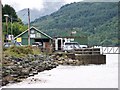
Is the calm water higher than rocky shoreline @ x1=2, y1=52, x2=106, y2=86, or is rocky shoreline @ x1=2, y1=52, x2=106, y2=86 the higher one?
rocky shoreline @ x1=2, y1=52, x2=106, y2=86

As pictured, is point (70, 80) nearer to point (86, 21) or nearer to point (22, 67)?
point (22, 67)

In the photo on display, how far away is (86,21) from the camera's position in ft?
247

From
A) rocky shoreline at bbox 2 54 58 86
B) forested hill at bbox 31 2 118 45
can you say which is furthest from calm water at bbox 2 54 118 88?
forested hill at bbox 31 2 118 45

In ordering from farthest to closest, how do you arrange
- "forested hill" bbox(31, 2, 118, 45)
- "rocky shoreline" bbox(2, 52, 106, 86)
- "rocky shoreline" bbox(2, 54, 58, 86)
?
"forested hill" bbox(31, 2, 118, 45) < "rocky shoreline" bbox(2, 52, 106, 86) < "rocky shoreline" bbox(2, 54, 58, 86)

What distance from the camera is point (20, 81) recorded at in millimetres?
14219

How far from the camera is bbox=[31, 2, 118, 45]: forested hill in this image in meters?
57.8

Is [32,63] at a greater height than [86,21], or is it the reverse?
[86,21]

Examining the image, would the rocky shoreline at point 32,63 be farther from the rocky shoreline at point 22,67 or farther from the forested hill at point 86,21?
the forested hill at point 86,21

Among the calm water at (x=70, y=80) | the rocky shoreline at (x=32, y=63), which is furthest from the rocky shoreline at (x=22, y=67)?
the calm water at (x=70, y=80)

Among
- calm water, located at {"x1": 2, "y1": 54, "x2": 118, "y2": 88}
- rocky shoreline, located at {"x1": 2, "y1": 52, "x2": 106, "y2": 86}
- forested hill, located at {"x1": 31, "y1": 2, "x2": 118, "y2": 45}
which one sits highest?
forested hill, located at {"x1": 31, "y1": 2, "x2": 118, "y2": 45}

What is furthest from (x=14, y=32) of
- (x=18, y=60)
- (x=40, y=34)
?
(x=18, y=60)

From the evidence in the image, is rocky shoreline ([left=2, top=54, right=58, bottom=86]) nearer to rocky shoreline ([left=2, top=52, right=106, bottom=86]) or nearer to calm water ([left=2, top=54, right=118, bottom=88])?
rocky shoreline ([left=2, top=52, right=106, bottom=86])

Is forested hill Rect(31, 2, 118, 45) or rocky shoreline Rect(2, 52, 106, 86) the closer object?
rocky shoreline Rect(2, 52, 106, 86)

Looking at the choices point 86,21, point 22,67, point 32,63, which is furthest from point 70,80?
point 86,21
